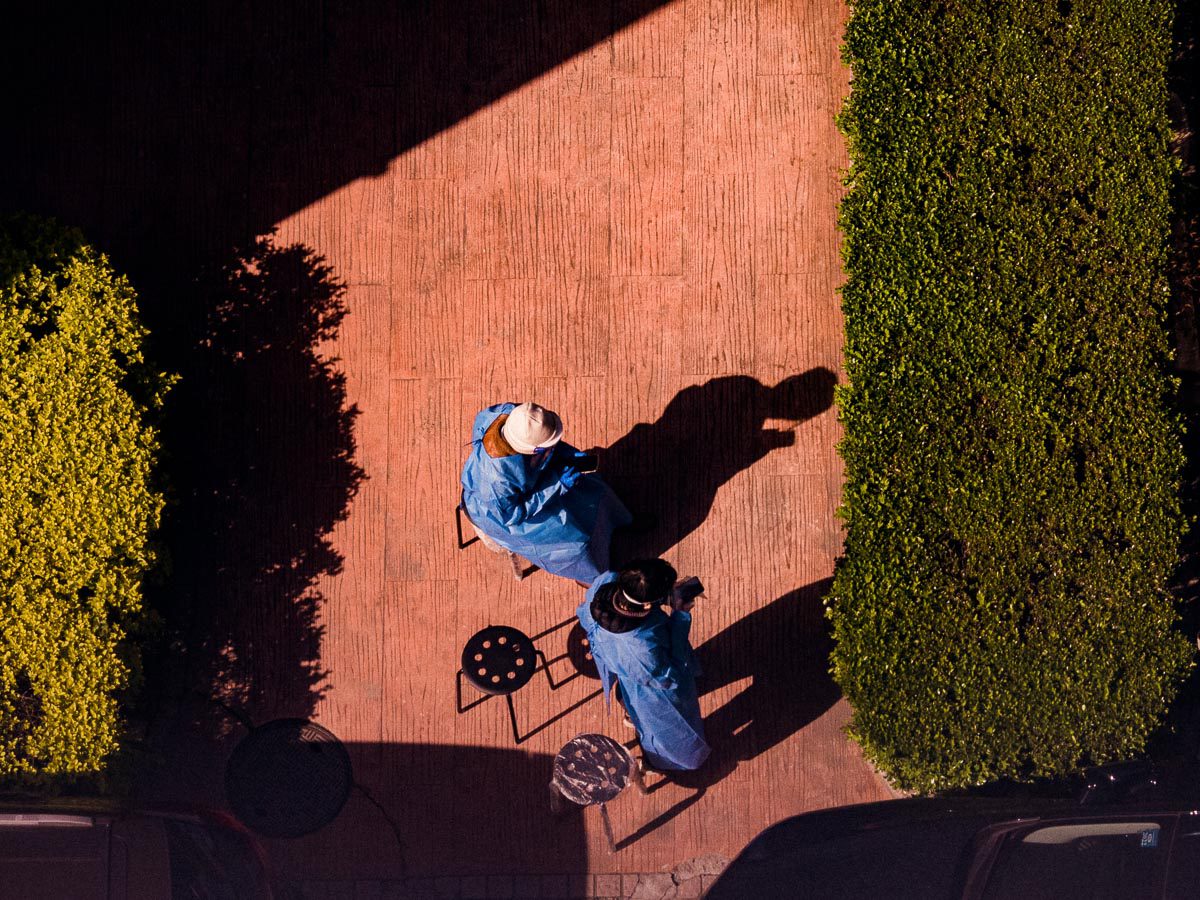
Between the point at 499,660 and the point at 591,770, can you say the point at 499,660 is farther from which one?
the point at 591,770

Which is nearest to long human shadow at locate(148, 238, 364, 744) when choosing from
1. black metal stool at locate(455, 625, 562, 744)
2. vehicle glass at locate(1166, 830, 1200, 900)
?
black metal stool at locate(455, 625, 562, 744)

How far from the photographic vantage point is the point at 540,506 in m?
5.86

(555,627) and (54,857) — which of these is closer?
(54,857)

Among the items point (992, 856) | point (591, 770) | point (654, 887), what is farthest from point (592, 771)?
point (992, 856)

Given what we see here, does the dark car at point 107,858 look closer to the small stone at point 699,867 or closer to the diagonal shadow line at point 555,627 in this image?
the diagonal shadow line at point 555,627

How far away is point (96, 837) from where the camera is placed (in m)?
5.64

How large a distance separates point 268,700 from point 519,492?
9.69ft

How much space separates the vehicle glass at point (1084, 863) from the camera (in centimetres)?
577

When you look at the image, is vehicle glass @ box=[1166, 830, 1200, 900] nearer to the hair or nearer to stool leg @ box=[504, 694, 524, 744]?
the hair

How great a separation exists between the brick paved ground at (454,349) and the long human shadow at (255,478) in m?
0.02

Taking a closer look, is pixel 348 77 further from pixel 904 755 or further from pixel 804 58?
pixel 904 755

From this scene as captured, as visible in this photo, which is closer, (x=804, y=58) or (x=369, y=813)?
(x=369, y=813)

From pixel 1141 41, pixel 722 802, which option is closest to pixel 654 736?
pixel 722 802

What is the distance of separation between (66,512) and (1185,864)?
7791 millimetres
